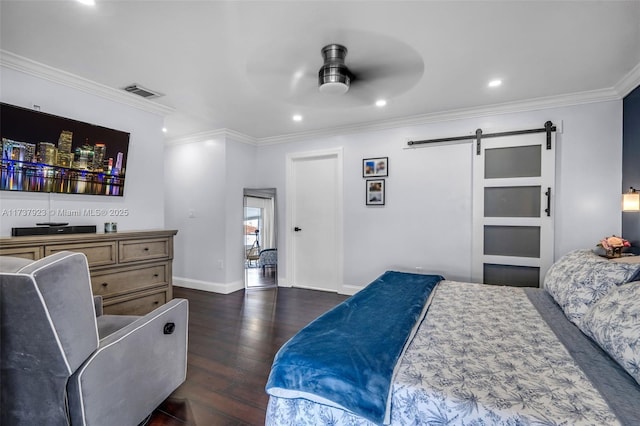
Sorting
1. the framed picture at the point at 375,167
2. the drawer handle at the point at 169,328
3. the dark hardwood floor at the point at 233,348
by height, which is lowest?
the dark hardwood floor at the point at 233,348

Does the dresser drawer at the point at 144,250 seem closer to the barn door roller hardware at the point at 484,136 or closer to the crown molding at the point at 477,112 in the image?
the crown molding at the point at 477,112

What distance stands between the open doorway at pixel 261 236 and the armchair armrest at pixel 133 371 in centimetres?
279

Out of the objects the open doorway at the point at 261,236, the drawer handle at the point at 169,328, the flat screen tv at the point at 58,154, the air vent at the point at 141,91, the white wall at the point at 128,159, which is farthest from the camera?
the open doorway at the point at 261,236

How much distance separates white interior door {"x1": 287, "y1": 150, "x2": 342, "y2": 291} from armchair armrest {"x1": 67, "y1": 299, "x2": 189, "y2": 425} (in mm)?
2787

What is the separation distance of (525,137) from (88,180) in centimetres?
462

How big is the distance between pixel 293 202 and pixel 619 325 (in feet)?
13.1

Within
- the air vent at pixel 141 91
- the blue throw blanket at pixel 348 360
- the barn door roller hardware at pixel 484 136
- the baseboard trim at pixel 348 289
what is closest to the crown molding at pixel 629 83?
the barn door roller hardware at pixel 484 136

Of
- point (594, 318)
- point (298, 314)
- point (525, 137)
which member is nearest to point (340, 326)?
point (594, 318)

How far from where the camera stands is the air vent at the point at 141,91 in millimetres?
2928

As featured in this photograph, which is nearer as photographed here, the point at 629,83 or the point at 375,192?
the point at 629,83

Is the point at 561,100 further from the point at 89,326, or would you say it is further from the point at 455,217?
the point at 89,326

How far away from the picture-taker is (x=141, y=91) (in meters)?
3.02

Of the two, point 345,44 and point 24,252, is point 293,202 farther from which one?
point 24,252


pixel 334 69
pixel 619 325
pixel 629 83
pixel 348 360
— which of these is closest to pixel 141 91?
pixel 334 69
